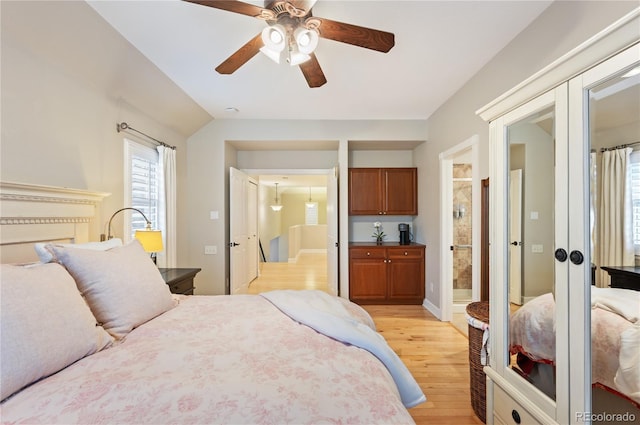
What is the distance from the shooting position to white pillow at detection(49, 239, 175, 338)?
136 centimetres

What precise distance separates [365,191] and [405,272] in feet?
4.52

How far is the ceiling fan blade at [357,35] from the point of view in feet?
5.38

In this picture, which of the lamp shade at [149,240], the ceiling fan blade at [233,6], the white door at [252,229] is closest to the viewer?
the ceiling fan blade at [233,6]

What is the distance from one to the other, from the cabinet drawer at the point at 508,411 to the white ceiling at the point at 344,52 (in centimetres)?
237

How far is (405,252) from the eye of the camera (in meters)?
4.27

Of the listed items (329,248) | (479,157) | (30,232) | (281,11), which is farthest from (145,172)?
(479,157)

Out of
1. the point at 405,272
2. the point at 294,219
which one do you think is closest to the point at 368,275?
the point at 405,272

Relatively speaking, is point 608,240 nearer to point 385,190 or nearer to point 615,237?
point 615,237

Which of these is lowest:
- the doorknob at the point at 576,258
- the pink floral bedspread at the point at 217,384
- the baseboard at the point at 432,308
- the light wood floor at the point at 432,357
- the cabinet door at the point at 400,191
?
the light wood floor at the point at 432,357

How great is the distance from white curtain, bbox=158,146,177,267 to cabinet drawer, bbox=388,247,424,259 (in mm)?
2971

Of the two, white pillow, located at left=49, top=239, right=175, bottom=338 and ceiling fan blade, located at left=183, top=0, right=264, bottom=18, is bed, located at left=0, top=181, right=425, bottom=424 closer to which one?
white pillow, located at left=49, top=239, right=175, bottom=338

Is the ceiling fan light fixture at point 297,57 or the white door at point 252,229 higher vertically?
the ceiling fan light fixture at point 297,57

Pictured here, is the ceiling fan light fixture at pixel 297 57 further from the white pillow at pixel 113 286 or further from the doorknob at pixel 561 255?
the doorknob at pixel 561 255

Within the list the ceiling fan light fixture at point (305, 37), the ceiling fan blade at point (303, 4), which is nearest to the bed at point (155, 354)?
the ceiling fan light fixture at point (305, 37)
